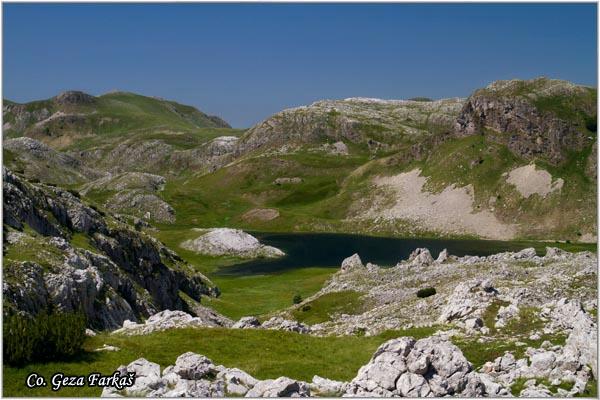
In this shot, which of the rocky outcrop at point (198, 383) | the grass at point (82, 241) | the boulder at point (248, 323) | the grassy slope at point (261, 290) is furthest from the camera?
the grassy slope at point (261, 290)

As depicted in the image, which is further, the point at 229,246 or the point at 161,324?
the point at 229,246

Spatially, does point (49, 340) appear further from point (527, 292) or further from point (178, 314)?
point (527, 292)

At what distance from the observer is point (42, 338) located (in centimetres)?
3406

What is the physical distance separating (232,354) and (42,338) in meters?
14.9

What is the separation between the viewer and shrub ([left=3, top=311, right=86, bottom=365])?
3262 centimetres

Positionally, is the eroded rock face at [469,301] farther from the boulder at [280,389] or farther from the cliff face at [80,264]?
the cliff face at [80,264]

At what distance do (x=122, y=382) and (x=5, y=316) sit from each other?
16.4 meters

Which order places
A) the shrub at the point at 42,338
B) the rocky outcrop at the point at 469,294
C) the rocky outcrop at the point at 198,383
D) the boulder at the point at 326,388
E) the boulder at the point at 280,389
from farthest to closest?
1. the rocky outcrop at the point at 469,294
2. the boulder at the point at 326,388
3. the shrub at the point at 42,338
4. the boulder at the point at 280,389
5. the rocky outcrop at the point at 198,383

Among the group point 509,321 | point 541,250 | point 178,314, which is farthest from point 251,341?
point 541,250

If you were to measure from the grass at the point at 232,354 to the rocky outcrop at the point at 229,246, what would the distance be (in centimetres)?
13500

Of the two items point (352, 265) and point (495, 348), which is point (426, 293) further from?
point (352, 265)

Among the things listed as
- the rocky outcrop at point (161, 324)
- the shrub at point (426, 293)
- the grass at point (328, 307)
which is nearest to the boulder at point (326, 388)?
the rocky outcrop at point (161, 324)

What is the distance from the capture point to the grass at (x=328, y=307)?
8431 centimetres

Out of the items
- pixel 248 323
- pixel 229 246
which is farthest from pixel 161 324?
pixel 229 246
